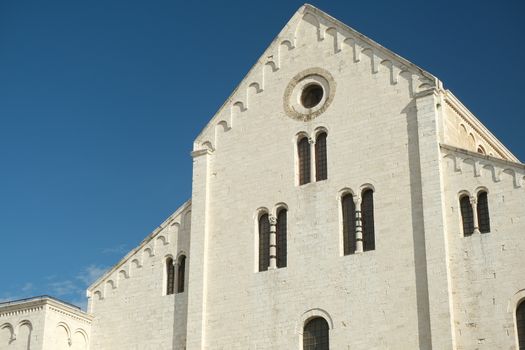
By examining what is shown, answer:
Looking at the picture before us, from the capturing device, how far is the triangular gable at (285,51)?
33375 mm

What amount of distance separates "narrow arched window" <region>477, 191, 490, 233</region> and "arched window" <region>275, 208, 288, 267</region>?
7.17m

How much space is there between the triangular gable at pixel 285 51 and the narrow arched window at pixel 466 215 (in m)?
6.20

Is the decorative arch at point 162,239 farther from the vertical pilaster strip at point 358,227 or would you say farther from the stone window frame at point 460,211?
the stone window frame at point 460,211

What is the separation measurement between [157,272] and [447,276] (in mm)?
11876

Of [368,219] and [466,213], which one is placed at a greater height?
[368,219]

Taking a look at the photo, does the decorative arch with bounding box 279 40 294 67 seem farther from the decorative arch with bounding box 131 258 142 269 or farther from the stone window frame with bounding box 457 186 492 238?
the stone window frame with bounding box 457 186 492 238

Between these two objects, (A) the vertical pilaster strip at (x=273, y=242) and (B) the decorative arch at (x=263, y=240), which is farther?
(B) the decorative arch at (x=263, y=240)

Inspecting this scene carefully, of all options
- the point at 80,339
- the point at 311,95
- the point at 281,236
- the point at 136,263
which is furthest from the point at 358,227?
the point at 80,339

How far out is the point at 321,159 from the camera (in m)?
33.0

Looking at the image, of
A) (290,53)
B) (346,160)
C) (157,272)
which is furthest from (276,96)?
(157,272)

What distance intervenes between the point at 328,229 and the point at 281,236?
206 centimetres

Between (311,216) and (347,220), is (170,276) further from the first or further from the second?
(347,220)

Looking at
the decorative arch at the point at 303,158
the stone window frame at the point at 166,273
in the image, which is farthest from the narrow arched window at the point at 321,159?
the stone window frame at the point at 166,273

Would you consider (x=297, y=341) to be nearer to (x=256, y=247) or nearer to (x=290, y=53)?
(x=256, y=247)
